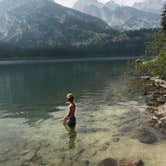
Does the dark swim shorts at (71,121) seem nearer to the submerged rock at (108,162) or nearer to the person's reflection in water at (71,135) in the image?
the person's reflection in water at (71,135)

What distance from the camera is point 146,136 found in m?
23.3

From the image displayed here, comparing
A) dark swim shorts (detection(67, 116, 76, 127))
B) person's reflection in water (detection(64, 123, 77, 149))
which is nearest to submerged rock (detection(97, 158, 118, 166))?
person's reflection in water (detection(64, 123, 77, 149))

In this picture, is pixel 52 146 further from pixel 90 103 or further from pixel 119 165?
pixel 90 103

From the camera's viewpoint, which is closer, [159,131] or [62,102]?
[159,131]

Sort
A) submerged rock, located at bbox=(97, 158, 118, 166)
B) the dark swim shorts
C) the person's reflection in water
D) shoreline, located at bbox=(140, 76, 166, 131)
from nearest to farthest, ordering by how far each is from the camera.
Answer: submerged rock, located at bbox=(97, 158, 118, 166) → the person's reflection in water → the dark swim shorts → shoreline, located at bbox=(140, 76, 166, 131)

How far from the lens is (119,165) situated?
17984 mm

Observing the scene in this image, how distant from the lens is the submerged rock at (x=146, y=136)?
22.4m

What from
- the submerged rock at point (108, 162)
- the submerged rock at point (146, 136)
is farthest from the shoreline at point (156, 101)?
the submerged rock at point (108, 162)

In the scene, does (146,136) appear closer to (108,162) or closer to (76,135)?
(76,135)

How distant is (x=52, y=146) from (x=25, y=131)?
5.27 meters

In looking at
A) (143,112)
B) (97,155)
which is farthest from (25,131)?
(143,112)

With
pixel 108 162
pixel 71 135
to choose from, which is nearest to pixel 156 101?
pixel 71 135

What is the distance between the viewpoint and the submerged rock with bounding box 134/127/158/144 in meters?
22.4

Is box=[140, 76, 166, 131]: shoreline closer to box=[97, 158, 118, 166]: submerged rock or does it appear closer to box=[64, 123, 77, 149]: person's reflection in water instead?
box=[97, 158, 118, 166]: submerged rock
